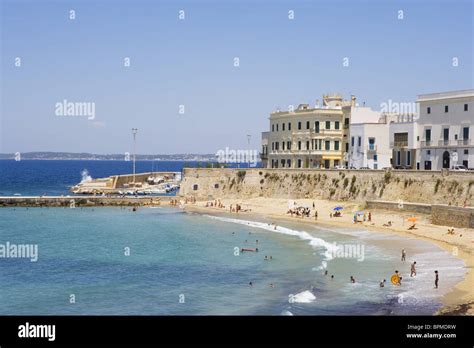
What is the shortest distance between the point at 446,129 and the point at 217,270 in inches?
1219

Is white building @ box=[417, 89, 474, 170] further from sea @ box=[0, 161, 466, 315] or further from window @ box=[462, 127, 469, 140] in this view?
sea @ box=[0, 161, 466, 315]

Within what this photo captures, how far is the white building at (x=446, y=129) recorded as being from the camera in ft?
186

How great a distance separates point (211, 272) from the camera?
37906 millimetres

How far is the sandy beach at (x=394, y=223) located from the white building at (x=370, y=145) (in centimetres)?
691

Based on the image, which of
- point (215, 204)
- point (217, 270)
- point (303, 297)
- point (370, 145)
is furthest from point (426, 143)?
point (303, 297)

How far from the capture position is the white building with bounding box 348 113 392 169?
6750cm

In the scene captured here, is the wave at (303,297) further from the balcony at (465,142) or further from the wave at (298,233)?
the balcony at (465,142)

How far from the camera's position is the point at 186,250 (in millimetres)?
46500

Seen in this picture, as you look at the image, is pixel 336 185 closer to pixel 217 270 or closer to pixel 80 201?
pixel 217 270

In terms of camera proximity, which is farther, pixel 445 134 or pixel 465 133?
pixel 445 134

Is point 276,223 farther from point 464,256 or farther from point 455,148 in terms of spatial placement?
point 464,256

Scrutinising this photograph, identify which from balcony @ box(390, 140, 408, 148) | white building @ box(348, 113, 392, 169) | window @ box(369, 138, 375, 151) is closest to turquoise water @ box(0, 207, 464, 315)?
balcony @ box(390, 140, 408, 148)
